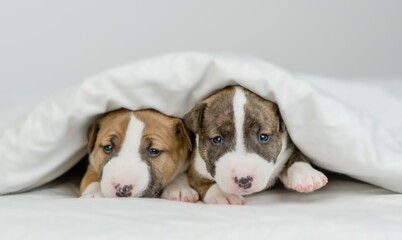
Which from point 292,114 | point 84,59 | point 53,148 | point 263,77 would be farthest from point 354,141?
point 84,59

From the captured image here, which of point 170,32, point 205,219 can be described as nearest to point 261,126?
point 205,219

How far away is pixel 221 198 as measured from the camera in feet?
7.89

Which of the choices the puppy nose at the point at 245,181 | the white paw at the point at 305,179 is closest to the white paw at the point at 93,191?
the puppy nose at the point at 245,181

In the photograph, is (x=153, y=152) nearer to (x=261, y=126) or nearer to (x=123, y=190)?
(x=123, y=190)

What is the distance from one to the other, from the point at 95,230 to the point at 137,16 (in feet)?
9.45

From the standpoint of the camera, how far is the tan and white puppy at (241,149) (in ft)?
7.41

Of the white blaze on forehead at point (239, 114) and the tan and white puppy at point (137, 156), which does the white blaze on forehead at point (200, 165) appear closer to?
the tan and white puppy at point (137, 156)

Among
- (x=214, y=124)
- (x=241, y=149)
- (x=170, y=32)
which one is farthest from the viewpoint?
(x=170, y=32)

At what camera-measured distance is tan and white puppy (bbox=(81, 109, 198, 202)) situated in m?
2.38

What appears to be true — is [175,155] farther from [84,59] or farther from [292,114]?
[84,59]

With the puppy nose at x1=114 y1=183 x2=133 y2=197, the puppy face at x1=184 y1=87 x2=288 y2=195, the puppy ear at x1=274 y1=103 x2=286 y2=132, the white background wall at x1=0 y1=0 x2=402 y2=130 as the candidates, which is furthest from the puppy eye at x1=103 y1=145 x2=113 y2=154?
the white background wall at x1=0 y1=0 x2=402 y2=130

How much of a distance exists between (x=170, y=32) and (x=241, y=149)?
93.9 inches

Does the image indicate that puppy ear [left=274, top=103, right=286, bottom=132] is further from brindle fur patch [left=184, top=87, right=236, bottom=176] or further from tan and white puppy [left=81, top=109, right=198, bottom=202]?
tan and white puppy [left=81, top=109, right=198, bottom=202]

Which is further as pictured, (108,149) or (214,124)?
(108,149)
